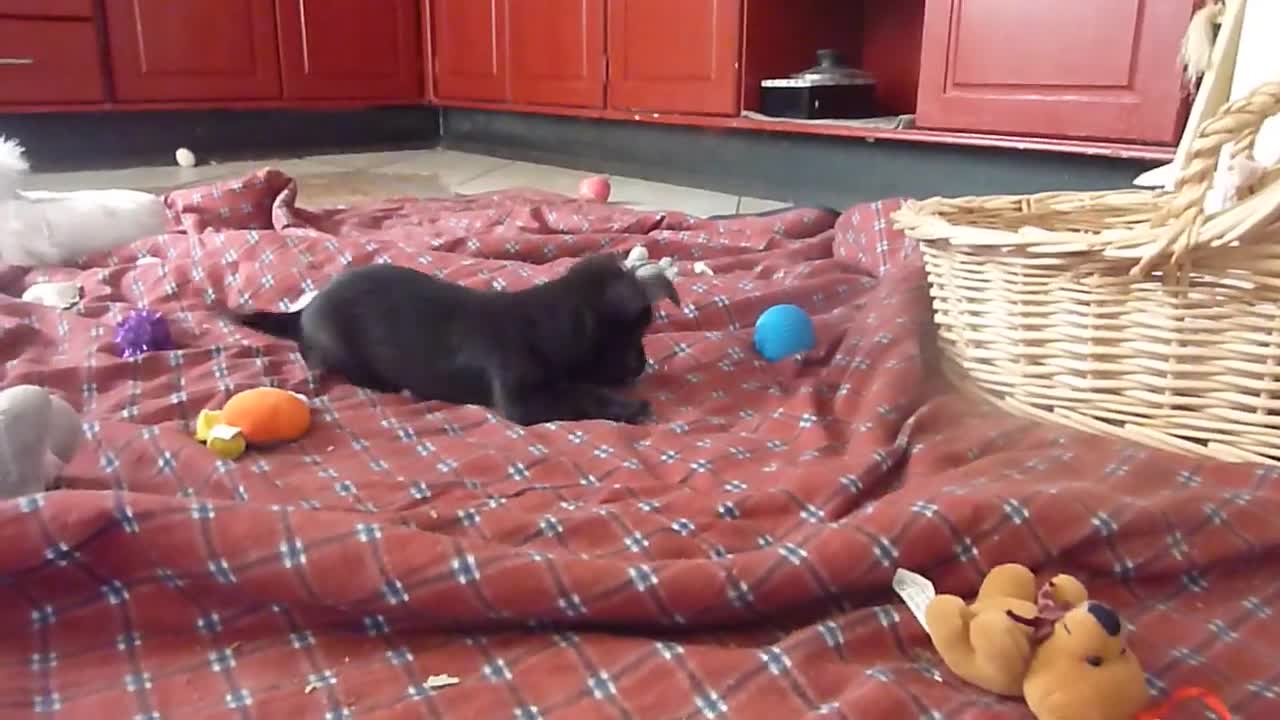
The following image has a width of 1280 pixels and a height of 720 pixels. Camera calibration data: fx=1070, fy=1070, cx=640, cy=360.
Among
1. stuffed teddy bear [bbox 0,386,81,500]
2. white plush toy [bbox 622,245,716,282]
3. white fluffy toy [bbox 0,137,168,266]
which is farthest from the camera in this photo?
white fluffy toy [bbox 0,137,168,266]

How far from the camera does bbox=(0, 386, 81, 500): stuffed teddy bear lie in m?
0.82

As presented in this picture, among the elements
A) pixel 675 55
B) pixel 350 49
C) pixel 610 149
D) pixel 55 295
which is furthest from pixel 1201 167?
pixel 350 49

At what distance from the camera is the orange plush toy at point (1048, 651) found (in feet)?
1.97

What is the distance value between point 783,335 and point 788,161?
143 cm

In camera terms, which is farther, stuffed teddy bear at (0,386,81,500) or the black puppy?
the black puppy

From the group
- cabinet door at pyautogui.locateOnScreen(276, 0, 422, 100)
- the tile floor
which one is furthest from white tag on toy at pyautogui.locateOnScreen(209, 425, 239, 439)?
cabinet door at pyautogui.locateOnScreen(276, 0, 422, 100)

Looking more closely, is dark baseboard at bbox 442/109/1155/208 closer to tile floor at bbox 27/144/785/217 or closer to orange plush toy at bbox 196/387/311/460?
tile floor at bbox 27/144/785/217

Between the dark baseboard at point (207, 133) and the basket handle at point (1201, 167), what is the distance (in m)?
3.17

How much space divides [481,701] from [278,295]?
3.12 feet

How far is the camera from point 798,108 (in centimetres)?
249

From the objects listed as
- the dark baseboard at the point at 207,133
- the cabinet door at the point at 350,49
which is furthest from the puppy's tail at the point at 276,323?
the cabinet door at the point at 350,49

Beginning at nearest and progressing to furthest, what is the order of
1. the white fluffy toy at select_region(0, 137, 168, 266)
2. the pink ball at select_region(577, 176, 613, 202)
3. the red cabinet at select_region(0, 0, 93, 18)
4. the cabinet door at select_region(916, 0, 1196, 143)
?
the white fluffy toy at select_region(0, 137, 168, 266) → the cabinet door at select_region(916, 0, 1196, 143) → the pink ball at select_region(577, 176, 613, 202) → the red cabinet at select_region(0, 0, 93, 18)

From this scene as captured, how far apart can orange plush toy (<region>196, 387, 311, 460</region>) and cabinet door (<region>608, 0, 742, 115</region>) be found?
183cm

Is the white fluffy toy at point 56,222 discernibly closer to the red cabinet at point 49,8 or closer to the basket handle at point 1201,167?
the basket handle at point 1201,167
